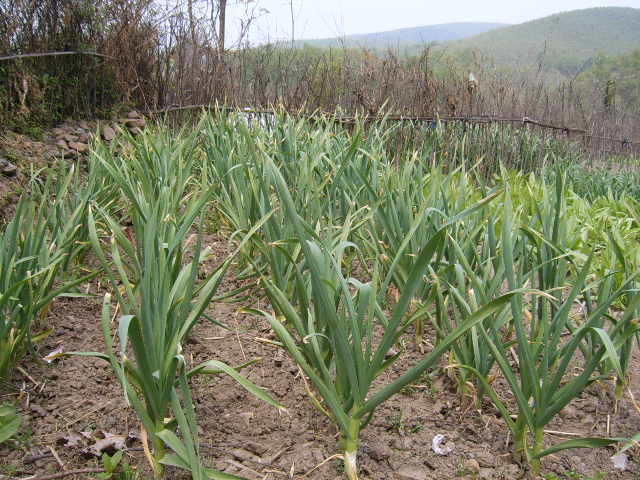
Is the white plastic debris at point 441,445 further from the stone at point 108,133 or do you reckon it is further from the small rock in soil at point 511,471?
the stone at point 108,133

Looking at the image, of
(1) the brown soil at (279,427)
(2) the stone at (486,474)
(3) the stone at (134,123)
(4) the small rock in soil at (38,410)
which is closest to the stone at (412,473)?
(1) the brown soil at (279,427)

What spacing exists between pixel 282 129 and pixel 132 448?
79.1 inches

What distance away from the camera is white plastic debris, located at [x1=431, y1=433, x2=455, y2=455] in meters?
1.21

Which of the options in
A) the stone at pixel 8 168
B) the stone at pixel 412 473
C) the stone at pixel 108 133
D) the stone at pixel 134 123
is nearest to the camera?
the stone at pixel 412 473

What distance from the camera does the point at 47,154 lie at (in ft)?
12.8

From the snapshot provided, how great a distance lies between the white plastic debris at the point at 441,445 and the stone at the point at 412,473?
69mm

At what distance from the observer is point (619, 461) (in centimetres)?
119

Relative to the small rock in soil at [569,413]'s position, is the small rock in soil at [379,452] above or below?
above

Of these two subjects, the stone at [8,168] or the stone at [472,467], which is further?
the stone at [8,168]

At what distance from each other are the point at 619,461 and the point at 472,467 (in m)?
0.35

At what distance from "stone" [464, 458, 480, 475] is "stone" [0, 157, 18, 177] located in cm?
329

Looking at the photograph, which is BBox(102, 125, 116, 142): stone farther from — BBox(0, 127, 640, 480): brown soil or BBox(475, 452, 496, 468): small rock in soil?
BBox(475, 452, 496, 468): small rock in soil

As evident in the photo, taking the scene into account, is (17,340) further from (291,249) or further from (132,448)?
(291,249)

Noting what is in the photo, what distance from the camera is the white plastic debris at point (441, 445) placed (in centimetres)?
121
